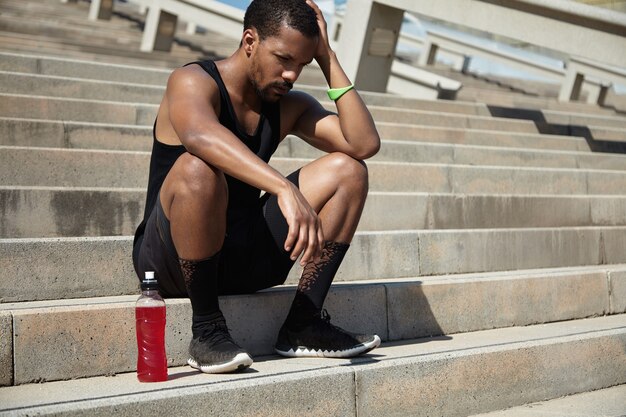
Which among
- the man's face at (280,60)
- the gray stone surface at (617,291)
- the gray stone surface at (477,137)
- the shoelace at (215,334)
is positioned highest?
the man's face at (280,60)

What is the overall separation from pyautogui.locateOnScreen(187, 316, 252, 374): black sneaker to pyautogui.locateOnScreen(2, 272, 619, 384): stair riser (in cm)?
18

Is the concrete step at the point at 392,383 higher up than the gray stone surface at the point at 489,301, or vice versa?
the gray stone surface at the point at 489,301

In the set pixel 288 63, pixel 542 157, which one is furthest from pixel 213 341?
pixel 542 157

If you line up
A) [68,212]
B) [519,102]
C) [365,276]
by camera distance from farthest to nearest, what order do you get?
1. [519,102]
2. [365,276]
3. [68,212]

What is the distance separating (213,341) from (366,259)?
148 cm

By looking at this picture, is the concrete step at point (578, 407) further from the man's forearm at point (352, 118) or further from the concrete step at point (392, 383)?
the man's forearm at point (352, 118)

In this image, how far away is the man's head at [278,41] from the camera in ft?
11.3

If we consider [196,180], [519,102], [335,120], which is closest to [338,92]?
[335,120]

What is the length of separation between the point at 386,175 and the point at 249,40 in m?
2.50

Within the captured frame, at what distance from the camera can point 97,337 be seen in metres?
3.28

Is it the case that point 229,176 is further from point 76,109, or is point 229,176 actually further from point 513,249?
point 76,109

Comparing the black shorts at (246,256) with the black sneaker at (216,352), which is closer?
the black sneaker at (216,352)

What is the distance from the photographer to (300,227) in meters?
3.07

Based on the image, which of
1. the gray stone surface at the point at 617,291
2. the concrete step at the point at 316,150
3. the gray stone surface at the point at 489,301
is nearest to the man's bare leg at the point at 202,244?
the gray stone surface at the point at 489,301
